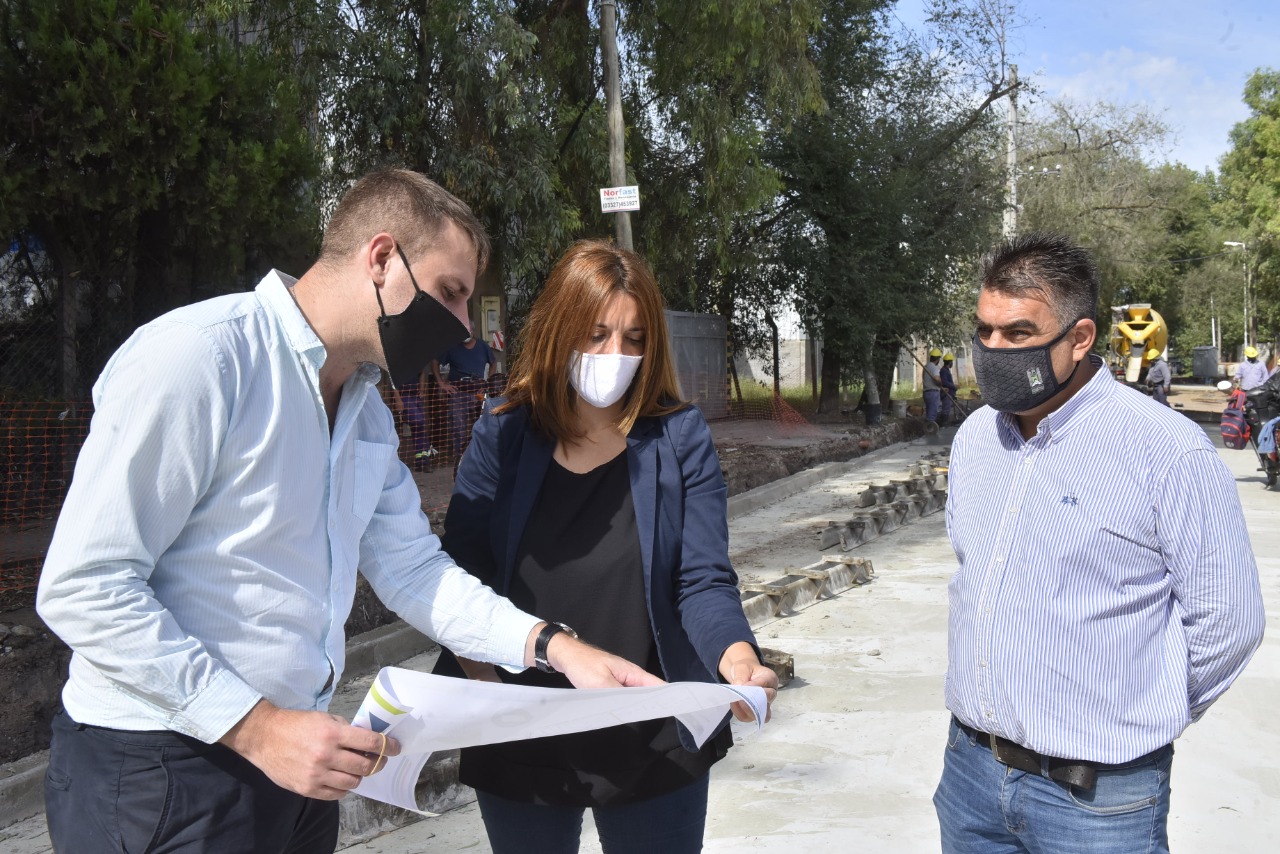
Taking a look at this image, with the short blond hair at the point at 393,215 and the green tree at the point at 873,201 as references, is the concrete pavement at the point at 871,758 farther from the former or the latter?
the green tree at the point at 873,201

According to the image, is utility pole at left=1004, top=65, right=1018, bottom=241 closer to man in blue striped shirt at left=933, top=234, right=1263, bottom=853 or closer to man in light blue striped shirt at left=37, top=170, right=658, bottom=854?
man in blue striped shirt at left=933, top=234, right=1263, bottom=853

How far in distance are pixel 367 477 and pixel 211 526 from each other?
41 cm

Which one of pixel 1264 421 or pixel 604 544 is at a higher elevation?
pixel 604 544

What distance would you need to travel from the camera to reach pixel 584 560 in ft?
8.26

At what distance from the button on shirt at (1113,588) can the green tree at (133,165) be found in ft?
25.7

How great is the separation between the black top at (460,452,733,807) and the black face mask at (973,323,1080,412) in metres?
0.91

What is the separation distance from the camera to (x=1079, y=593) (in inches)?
97.7

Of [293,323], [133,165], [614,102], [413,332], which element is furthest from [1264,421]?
[293,323]

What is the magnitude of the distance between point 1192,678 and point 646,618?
122 cm

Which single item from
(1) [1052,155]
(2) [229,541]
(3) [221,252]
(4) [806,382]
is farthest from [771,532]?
(1) [1052,155]

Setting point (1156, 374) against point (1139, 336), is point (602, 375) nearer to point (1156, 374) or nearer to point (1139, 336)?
point (1139, 336)

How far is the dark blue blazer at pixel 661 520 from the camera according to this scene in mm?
2463

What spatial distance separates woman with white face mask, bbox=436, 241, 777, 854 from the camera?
2.41 meters

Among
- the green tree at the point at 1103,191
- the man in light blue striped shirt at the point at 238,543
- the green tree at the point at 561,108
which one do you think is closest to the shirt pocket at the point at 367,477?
the man in light blue striped shirt at the point at 238,543
